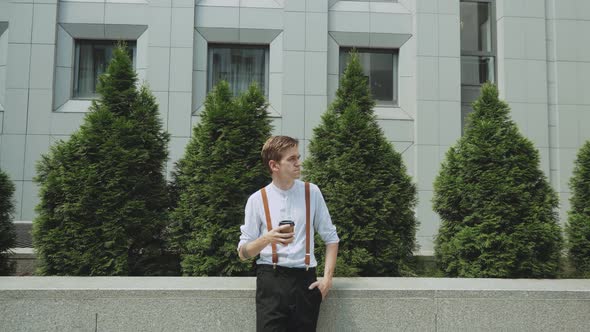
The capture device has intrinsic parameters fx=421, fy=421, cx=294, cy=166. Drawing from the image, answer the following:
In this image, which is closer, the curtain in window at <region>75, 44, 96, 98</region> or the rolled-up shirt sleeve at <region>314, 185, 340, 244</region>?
the rolled-up shirt sleeve at <region>314, 185, 340, 244</region>

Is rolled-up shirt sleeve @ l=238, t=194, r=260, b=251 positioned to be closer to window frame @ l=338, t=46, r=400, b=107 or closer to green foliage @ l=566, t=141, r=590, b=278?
green foliage @ l=566, t=141, r=590, b=278

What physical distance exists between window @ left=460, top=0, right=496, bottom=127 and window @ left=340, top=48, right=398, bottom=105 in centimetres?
231

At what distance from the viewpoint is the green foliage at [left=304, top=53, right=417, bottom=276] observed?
5648 millimetres

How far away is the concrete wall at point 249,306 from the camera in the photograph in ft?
13.2

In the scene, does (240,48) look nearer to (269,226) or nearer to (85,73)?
(85,73)

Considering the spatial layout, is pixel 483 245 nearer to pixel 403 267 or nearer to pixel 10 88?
pixel 403 267

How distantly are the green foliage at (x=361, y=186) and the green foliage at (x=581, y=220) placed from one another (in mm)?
2312

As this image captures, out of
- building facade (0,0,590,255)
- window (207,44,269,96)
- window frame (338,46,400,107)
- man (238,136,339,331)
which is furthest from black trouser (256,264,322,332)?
window frame (338,46,400,107)

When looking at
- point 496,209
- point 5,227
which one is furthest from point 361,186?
point 5,227

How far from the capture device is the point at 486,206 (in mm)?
5629

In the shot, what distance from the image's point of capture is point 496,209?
220 inches

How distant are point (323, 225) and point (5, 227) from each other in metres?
5.04

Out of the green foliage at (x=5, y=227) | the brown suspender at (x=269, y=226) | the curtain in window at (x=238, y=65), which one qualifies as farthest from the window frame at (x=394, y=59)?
the brown suspender at (x=269, y=226)

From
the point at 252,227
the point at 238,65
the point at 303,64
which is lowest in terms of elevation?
the point at 252,227
